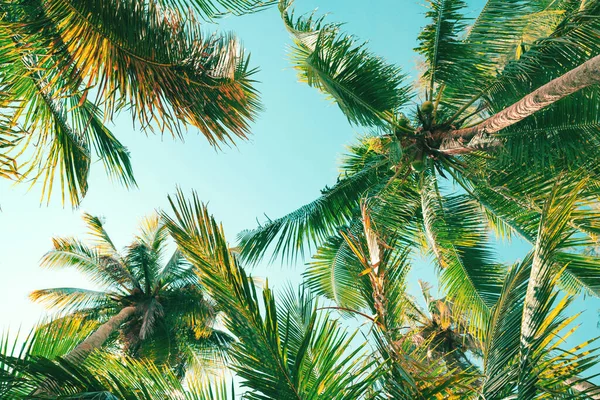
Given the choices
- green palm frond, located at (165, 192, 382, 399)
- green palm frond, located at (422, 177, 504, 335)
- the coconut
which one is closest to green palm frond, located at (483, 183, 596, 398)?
green palm frond, located at (165, 192, 382, 399)

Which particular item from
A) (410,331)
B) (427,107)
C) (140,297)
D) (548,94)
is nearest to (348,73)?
(427,107)

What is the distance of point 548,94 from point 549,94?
0.01m

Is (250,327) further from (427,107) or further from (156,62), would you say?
(427,107)

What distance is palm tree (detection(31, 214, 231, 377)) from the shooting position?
1113 cm

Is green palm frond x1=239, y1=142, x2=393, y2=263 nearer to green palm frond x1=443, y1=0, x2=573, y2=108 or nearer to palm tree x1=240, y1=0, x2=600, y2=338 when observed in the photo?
palm tree x1=240, y1=0, x2=600, y2=338

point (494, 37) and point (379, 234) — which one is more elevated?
point (494, 37)

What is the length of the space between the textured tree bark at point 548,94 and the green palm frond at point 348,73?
4.08ft

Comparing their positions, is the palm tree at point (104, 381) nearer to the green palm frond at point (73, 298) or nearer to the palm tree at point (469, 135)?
the palm tree at point (469, 135)

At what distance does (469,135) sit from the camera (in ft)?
17.6

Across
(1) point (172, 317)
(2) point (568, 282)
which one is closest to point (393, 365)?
(2) point (568, 282)

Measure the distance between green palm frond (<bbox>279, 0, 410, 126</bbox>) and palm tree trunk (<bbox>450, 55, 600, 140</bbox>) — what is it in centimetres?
128

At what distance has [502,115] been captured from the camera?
4703 mm

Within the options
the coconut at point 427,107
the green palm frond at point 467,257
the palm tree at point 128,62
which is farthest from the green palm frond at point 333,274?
the palm tree at point 128,62

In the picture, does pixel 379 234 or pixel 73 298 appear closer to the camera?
pixel 379 234
